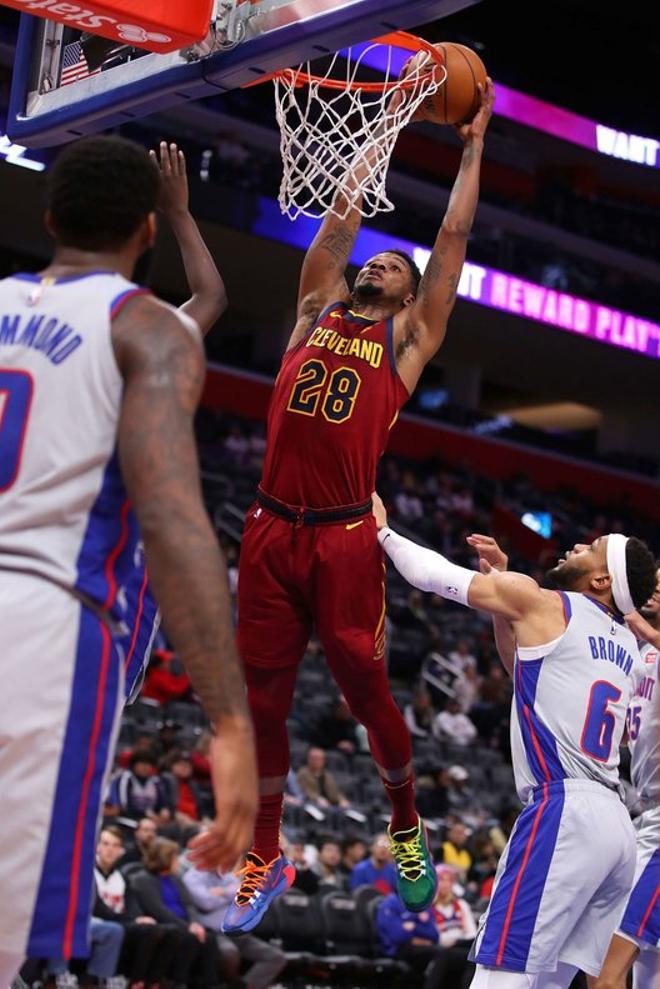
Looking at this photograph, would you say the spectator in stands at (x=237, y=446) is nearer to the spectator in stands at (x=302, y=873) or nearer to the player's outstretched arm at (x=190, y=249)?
the spectator in stands at (x=302, y=873)

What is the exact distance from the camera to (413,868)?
6254 mm

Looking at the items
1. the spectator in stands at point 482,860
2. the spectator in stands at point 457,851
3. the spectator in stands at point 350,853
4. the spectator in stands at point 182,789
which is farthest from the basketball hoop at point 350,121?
the spectator in stands at point 482,860

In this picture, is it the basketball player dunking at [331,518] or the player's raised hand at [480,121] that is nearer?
the basketball player dunking at [331,518]

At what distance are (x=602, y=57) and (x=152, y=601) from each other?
2873cm

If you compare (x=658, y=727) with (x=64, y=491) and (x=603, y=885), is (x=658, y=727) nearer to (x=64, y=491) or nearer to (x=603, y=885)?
(x=603, y=885)

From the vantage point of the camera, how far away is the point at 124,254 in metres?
3.31

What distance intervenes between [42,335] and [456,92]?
346 centimetres

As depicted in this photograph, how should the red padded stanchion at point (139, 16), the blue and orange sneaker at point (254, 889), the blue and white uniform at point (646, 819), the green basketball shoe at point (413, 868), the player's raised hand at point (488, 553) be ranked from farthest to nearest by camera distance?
the blue and white uniform at point (646, 819)
the player's raised hand at point (488, 553)
the green basketball shoe at point (413, 868)
the blue and orange sneaker at point (254, 889)
the red padded stanchion at point (139, 16)

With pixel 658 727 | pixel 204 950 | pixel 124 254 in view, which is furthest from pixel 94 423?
pixel 204 950

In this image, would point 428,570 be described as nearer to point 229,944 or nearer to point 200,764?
point 229,944

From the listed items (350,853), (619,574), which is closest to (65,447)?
(619,574)

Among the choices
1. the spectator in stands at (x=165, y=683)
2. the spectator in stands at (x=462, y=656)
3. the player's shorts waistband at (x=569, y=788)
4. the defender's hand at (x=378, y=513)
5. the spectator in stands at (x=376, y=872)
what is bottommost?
the spectator in stands at (x=376, y=872)

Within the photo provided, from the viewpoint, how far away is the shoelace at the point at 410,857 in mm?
6250

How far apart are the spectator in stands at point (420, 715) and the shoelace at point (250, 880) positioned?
11.2m
